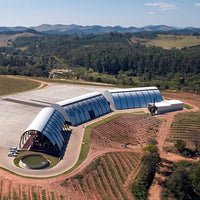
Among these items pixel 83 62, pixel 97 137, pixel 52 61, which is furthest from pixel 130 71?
pixel 97 137

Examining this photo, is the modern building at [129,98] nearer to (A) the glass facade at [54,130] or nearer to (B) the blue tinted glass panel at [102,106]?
(B) the blue tinted glass panel at [102,106]

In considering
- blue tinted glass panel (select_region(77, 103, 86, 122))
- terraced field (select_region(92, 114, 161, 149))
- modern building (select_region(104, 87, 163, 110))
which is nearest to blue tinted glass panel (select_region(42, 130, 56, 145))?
terraced field (select_region(92, 114, 161, 149))

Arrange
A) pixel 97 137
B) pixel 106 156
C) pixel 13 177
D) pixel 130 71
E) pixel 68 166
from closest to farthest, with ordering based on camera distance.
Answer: pixel 13 177 → pixel 68 166 → pixel 106 156 → pixel 97 137 → pixel 130 71

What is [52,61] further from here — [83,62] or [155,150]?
[155,150]

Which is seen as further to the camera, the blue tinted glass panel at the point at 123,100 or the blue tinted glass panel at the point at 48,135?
the blue tinted glass panel at the point at 123,100

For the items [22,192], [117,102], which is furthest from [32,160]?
[117,102]

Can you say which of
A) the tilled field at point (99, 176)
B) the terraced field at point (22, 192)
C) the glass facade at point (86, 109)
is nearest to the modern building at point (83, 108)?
the glass facade at point (86, 109)
